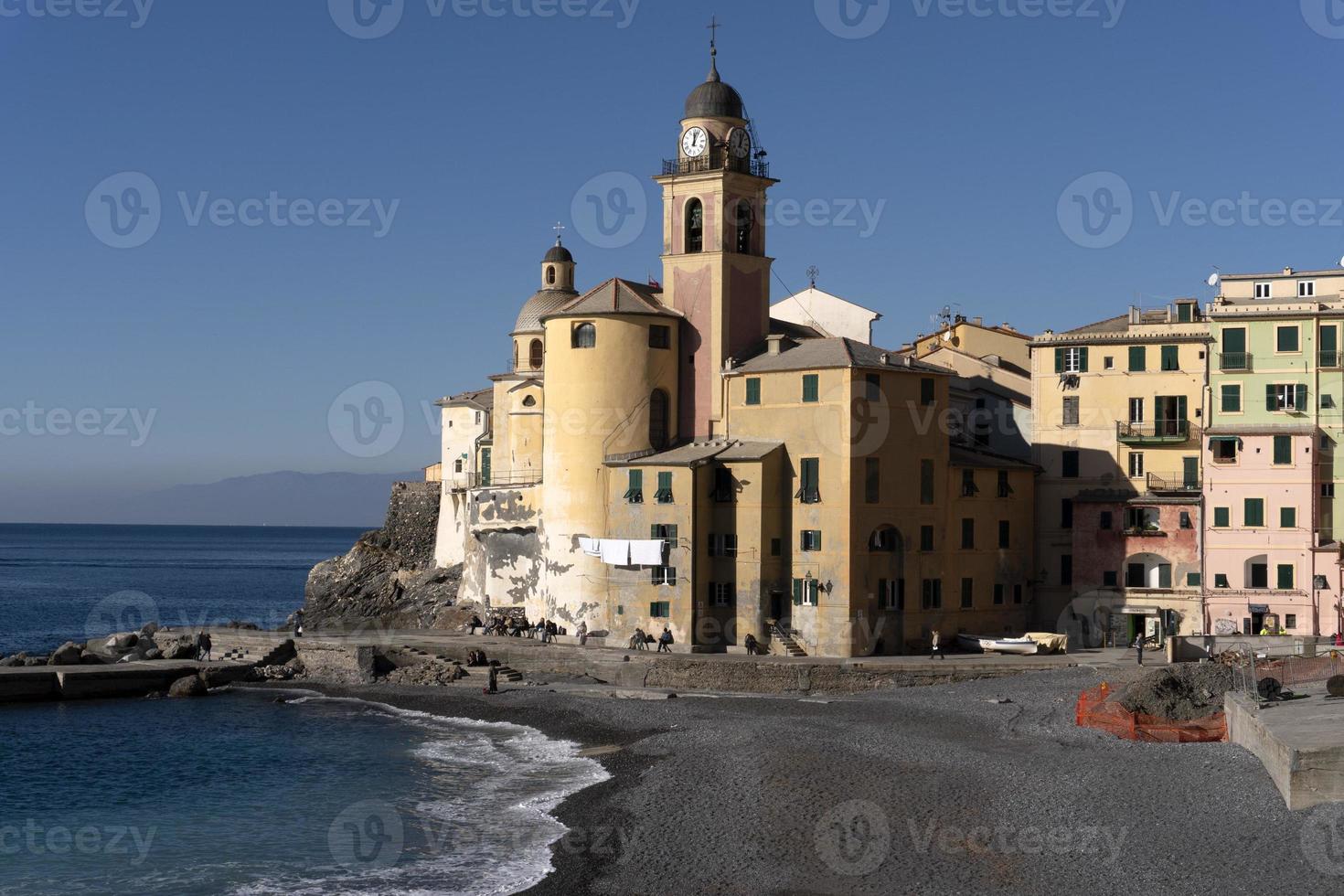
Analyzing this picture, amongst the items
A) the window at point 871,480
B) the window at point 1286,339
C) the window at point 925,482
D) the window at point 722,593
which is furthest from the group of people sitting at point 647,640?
the window at point 1286,339

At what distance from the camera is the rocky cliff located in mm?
87562

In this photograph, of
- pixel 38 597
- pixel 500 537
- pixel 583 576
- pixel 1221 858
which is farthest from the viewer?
pixel 38 597

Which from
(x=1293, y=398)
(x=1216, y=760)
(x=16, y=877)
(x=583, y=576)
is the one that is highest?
(x=1293, y=398)

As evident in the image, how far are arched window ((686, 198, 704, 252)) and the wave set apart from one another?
21494 millimetres

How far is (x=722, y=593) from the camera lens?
5791cm

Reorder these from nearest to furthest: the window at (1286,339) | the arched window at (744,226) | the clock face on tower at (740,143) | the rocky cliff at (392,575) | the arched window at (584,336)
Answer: the window at (1286,339), the arched window at (584,336), the clock face on tower at (740,143), the arched window at (744,226), the rocky cliff at (392,575)

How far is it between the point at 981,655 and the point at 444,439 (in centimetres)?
4654

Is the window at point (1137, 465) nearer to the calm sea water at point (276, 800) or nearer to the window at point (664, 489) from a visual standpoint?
the window at point (664, 489)

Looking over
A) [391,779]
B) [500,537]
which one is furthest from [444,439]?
[391,779]

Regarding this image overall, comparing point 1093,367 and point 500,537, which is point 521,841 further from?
point 1093,367

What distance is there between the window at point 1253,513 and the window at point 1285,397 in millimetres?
3588

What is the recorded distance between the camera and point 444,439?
9531 centimetres

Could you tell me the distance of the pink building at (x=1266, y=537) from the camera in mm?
57312

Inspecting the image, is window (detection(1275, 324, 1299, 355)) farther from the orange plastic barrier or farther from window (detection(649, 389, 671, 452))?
window (detection(649, 389, 671, 452))
